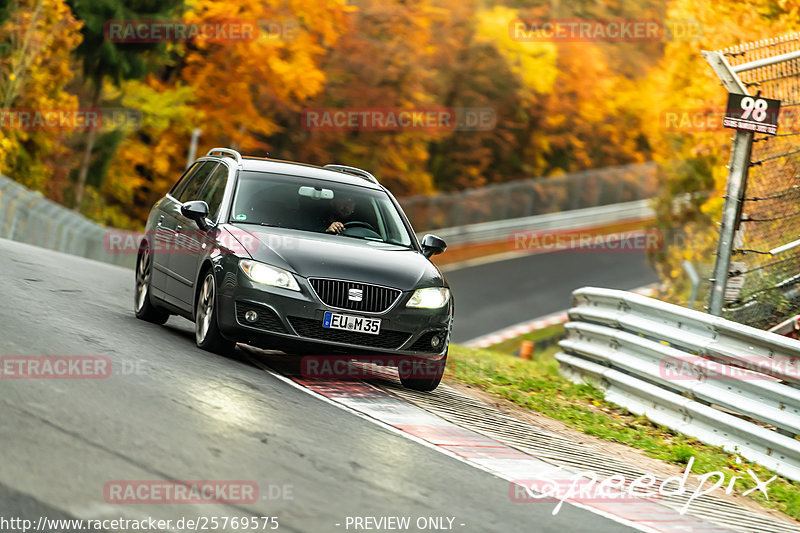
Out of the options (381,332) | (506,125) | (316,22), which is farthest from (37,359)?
(506,125)

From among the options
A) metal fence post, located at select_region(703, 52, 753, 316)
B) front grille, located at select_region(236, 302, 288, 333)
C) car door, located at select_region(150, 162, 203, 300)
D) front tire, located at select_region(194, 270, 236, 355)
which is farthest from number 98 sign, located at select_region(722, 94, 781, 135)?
car door, located at select_region(150, 162, 203, 300)

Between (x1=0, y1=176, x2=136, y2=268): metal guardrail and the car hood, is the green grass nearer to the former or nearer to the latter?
the car hood

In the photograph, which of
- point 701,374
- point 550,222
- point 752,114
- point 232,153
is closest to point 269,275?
point 232,153

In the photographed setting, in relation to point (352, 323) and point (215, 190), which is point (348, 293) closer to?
point (352, 323)

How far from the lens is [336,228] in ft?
36.7

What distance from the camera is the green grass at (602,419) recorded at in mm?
9273

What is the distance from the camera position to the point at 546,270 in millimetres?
48781

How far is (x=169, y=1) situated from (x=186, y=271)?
101 feet

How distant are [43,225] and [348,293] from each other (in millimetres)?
19129

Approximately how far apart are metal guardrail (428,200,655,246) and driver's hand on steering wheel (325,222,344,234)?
4084 centimetres

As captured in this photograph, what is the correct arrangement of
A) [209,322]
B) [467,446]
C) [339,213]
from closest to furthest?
[467,446], [209,322], [339,213]

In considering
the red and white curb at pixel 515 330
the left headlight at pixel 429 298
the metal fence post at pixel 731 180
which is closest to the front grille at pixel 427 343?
the left headlight at pixel 429 298

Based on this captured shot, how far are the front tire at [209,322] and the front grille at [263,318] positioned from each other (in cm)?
31

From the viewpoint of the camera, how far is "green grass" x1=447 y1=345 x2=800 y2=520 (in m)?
9.27
